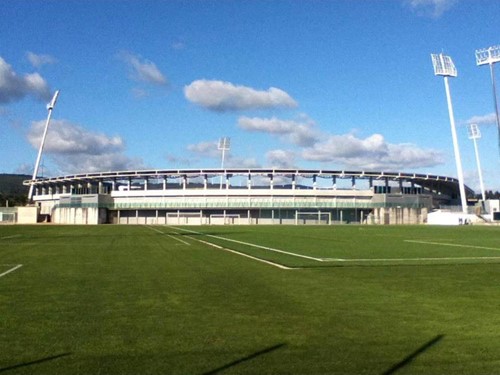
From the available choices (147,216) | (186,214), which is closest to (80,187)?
(147,216)

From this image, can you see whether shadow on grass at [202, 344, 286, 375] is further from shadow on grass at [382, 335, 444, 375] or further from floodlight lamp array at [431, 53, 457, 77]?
floodlight lamp array at [431, 53, 457, 77]

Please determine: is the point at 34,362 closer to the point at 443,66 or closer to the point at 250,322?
the point at 250,322

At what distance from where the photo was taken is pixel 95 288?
1333 cm

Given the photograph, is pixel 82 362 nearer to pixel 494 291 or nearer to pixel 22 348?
pixel 22 348

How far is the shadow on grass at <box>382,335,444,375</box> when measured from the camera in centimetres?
638

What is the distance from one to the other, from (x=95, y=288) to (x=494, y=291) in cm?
894

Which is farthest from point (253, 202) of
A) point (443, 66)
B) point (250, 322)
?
point (250, 322)

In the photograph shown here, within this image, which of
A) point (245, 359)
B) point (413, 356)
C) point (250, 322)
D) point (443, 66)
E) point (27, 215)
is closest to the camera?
point (245, 359)

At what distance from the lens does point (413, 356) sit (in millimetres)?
6961

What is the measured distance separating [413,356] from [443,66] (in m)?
99.9

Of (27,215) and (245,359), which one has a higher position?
(27,215)

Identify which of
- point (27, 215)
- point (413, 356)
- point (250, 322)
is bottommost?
point (413, 356)

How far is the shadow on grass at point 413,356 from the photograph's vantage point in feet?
20.9

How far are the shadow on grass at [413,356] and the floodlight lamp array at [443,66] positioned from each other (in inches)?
3823
